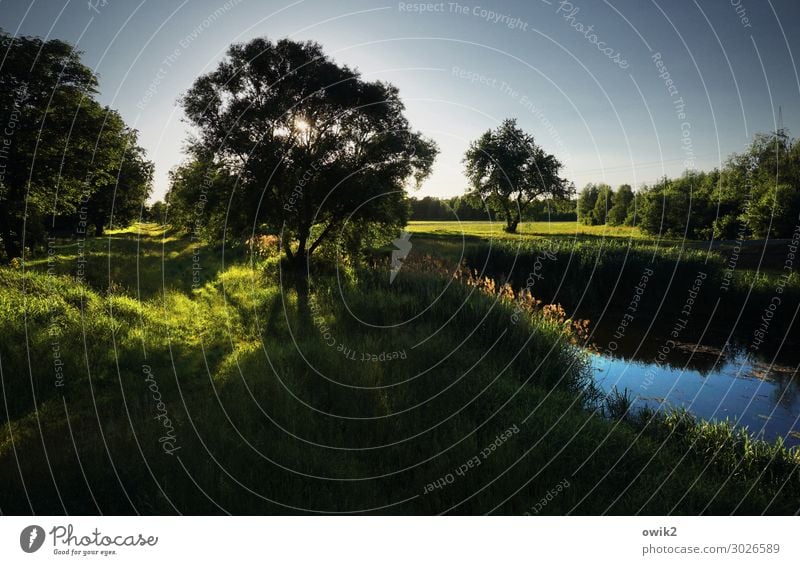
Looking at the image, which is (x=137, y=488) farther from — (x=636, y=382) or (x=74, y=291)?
(x=636, y=382)

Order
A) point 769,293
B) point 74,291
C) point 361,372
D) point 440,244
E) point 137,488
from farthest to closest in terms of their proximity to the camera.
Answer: point 440,244
point 769,293
point 74,291
point 361,372
point 137,488

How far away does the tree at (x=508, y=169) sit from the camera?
37.8m

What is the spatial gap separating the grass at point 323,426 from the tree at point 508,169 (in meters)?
30.6

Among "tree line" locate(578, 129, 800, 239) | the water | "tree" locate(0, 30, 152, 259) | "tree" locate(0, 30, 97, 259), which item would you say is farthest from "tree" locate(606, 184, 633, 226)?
"tree" locate(0, 30, 97, 259)

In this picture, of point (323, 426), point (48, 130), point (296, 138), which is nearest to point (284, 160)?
point (296, 138)

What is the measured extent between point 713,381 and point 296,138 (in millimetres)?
15008

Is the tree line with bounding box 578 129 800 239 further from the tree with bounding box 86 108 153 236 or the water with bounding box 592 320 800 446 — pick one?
the tree with bounding box 86 108 153 236

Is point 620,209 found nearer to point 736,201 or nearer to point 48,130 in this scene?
point 736,201

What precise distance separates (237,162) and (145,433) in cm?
1248

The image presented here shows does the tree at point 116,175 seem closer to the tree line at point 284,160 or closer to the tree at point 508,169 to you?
the tree line at point 284,160

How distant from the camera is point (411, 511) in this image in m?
4.24

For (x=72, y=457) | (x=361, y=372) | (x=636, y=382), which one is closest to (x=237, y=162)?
(x=361, y=372)

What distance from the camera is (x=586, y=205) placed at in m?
79.1

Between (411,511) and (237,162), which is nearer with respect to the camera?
(411,511)
